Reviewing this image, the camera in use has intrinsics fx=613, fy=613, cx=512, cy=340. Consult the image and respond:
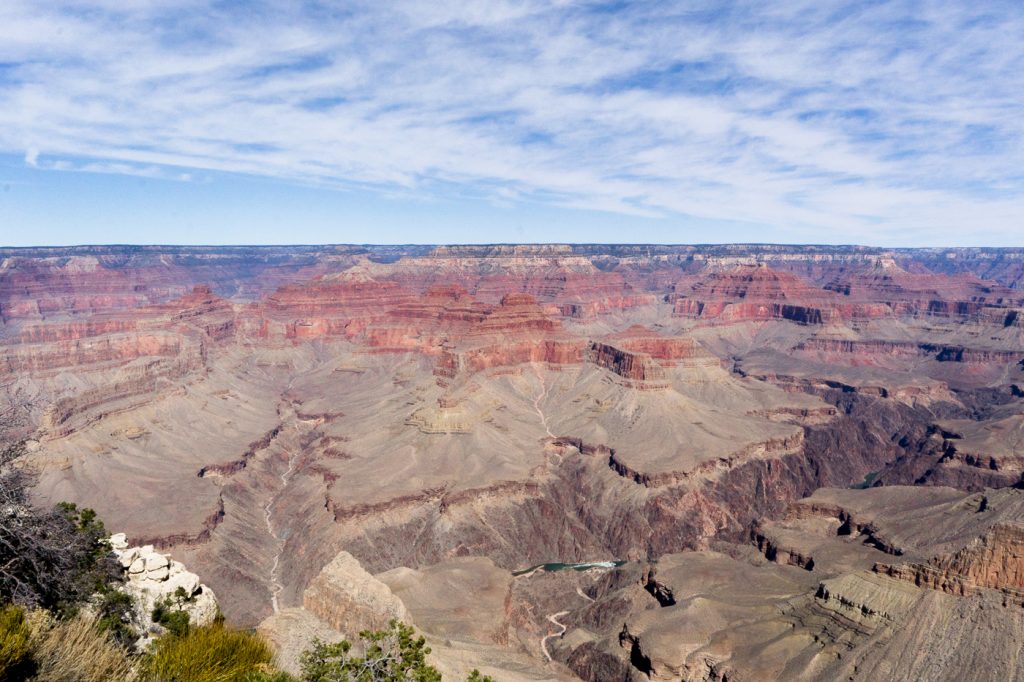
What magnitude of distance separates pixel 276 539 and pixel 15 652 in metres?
103

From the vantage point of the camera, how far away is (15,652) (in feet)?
47.7

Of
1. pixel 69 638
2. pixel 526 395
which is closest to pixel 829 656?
pixel 69 638

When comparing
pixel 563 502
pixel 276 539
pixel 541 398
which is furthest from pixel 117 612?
pixel 541 398

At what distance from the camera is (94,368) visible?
551 feet

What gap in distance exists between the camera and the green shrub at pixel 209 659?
19062 millimetres

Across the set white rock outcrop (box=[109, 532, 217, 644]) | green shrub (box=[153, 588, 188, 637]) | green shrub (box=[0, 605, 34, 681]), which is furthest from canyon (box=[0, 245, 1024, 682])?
green shrub (box=[0, 605, 34, 681])

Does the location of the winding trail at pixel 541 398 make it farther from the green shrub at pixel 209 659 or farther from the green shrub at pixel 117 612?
the green shrub at pixel 209 659

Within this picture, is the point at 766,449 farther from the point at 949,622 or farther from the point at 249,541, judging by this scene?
the point at 249,541

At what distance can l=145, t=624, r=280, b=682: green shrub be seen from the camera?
1906 centimetres

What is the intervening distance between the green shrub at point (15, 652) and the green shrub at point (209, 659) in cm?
403

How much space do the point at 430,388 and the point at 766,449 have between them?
3444 inches

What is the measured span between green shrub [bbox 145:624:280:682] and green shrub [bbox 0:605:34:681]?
13.2 feet

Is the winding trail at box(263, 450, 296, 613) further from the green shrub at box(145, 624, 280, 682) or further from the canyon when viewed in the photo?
the green shrub at box(145, 624, 280, 682)

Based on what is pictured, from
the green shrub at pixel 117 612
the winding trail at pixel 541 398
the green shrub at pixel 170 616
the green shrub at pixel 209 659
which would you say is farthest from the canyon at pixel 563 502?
the green shrub at pixel 209 659
